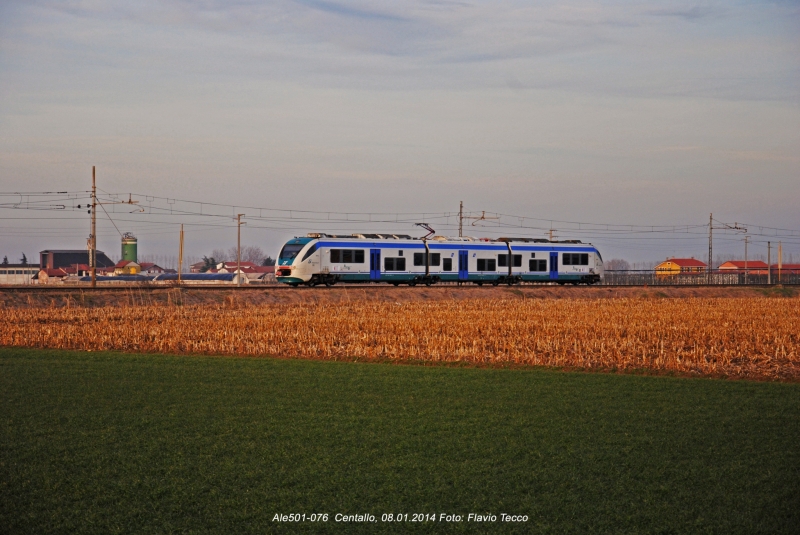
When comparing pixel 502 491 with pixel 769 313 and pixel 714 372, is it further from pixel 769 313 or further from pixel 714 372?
pixel 769 313

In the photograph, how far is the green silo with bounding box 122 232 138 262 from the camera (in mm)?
160875

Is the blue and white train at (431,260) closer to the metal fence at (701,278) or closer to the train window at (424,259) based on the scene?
the train window at (424,259)

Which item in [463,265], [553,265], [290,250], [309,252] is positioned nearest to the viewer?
[309,252]

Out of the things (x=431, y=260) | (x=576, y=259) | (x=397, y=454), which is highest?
(x=576, y=259)

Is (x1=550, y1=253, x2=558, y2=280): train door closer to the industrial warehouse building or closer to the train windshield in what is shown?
the train windshield

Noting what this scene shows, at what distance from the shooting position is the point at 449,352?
884 inches

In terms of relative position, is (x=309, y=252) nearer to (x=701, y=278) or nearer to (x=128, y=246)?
→ (x=701, y=278)

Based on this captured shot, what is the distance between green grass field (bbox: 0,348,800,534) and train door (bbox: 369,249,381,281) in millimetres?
32864

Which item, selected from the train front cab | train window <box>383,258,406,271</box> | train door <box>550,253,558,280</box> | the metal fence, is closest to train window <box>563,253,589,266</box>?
train door <box>550,253,558,280</box>

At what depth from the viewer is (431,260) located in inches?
2092

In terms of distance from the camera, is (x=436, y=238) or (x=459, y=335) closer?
(x=459, y=335)

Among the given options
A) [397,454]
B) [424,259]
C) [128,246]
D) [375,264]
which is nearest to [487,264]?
[424,259]

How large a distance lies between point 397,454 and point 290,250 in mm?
38768

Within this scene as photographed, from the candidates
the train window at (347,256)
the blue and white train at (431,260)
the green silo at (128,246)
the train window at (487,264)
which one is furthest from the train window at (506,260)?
the green silo at (128,246)
